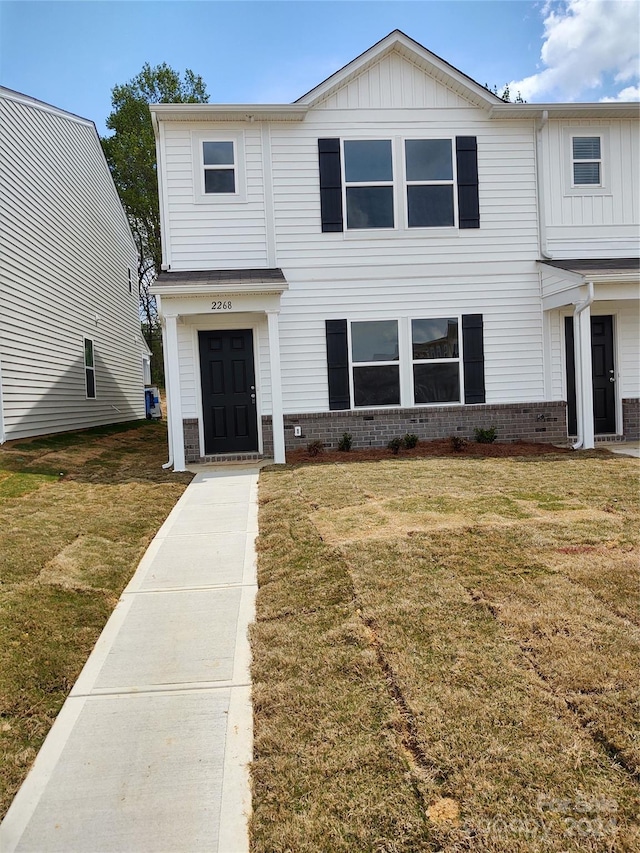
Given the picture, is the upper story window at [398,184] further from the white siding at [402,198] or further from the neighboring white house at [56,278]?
the neighboring white house at [56,278]

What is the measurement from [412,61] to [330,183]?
2.60 m

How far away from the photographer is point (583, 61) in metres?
11.0

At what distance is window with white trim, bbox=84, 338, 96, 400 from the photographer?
51.2 feet

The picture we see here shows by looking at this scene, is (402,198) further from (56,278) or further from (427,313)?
(56,278)

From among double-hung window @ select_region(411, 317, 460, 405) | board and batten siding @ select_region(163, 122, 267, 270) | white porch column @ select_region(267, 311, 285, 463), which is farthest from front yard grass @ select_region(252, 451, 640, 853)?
board and batten siding @ select_region(163, 122, 267, 270)

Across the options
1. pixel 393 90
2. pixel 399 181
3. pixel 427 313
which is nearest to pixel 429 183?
pixel 399 181

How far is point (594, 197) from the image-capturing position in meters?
10.8

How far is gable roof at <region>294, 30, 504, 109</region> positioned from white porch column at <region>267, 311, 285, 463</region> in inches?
154

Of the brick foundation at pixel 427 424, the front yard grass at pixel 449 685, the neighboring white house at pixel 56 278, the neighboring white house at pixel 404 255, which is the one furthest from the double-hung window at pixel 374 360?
the neighboring white house at pixel 56 278

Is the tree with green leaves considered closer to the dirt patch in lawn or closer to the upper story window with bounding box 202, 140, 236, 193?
the upper story window with bounding box 202, 140, 236, 193

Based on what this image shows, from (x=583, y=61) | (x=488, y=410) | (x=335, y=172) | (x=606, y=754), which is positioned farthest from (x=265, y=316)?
(x=606, y=754)

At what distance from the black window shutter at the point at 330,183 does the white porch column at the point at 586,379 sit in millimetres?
4446

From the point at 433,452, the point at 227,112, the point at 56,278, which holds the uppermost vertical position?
the point at 227,112

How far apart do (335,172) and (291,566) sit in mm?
7968
